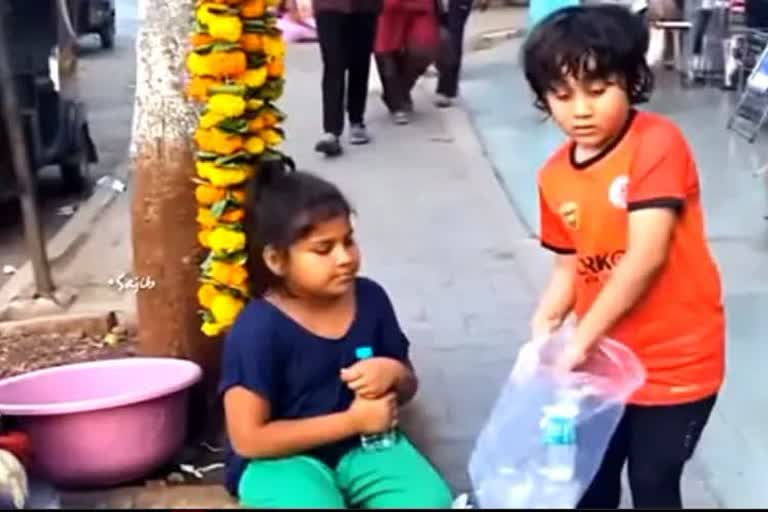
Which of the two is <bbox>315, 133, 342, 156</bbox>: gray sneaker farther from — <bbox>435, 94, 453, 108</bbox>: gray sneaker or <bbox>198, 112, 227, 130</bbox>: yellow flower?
<bbox>198, 112, 227, 130</bbox>: yellow flower

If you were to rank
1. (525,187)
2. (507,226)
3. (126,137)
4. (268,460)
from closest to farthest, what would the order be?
(268,460) < (507,226) < (525,187) < (126,137)

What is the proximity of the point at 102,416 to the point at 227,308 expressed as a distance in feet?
1.36

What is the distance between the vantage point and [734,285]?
6285mm

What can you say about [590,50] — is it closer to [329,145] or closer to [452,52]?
[329,145]

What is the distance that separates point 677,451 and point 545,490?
326mm

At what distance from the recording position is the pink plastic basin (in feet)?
13.1

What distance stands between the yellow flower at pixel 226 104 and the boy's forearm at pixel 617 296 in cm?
128

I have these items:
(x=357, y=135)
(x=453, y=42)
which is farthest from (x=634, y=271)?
(x=453, y=42)

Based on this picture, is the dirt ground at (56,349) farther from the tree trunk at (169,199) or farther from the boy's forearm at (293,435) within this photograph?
the boy's forearm at (293,435)

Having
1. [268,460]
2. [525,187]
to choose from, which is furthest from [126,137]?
[268,460]

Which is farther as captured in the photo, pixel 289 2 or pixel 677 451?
pixel 289 2

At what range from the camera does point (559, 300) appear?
134 inches

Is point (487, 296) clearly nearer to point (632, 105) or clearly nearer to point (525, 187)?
point (525, 187)

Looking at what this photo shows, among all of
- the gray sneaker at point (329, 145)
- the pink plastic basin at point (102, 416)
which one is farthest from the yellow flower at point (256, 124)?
the gray sneaker at point (329, 145)
